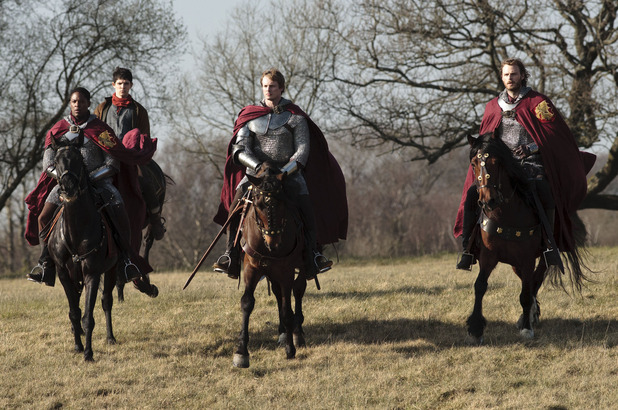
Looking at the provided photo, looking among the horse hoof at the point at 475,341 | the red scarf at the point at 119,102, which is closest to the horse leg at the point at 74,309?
the red scarf at the point at 119,102

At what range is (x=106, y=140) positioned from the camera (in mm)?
7727

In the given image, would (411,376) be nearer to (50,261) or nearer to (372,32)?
(50,261)

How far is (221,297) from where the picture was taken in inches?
422

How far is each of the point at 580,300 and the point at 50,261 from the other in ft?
20.3

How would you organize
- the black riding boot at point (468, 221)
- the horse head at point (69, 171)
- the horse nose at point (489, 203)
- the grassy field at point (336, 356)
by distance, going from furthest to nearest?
the black riding boot at point (468, 221) < the horse nose at point (489, 203) < the horse head at point (69, 171) < the grassy field at point (336, 356)

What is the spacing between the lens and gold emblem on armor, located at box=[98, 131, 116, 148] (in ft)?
25.2

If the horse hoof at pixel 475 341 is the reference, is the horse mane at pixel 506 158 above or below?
above

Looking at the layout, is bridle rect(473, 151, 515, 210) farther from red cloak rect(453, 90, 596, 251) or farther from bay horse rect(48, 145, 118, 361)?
bay horse rect(48, 145, 118, 361)

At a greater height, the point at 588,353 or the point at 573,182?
the point at 573,182

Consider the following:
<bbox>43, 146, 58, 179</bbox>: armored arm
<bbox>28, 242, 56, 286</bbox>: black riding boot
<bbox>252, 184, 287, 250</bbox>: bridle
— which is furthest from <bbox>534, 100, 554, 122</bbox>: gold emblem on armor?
<bbox>28, 242, 56, 286</bbox>: black riding boot

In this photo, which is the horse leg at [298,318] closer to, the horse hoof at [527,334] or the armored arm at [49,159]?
the horse hoof at [527,334]

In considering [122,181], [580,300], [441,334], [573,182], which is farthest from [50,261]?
[580,300]

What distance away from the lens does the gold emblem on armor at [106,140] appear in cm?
769

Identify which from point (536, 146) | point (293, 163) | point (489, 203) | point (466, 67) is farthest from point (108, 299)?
point (466, 67)
